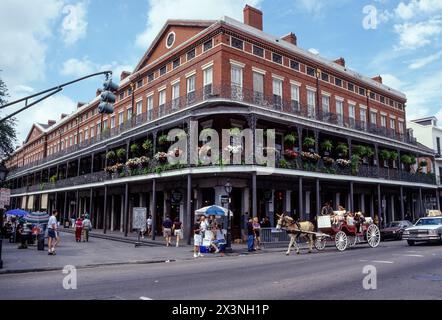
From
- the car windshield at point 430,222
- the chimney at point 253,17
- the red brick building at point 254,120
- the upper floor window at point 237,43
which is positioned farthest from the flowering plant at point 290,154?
the chimney at point 253,17

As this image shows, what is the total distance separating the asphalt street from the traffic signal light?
4606 millimetres

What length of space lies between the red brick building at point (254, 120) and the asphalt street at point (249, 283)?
9.80 meters

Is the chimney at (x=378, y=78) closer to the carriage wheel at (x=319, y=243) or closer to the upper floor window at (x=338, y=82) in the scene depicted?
the upper floor window at (x=338, y=82)

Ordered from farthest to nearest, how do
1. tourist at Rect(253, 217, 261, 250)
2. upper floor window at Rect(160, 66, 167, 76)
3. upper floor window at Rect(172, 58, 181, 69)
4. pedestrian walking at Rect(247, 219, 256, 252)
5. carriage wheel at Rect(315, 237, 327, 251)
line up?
upper floor window at Rect(160, 66, 167, 76) → upper floor window at Rect(172, 58, 181, 69) → tourist at Rect(253, 217, 261, 250) → pedestrian walking at Rect(247, 219, 256, 252) → carriage wheel at Rect(315, 237, 327, 251)

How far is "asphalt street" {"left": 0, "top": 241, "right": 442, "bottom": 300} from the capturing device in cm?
749

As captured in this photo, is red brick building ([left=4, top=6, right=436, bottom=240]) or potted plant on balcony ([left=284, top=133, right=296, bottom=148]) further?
potted plant on balcony ([left=284, top=133, right=296, bottom=148])

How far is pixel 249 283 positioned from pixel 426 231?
13817 mm

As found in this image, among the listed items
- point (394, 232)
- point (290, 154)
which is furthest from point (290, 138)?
point (394, 232)

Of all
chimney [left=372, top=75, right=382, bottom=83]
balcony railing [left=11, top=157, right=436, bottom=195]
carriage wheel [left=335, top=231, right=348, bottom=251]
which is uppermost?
chimney [left=372, top=75, right=382, bottom=83]

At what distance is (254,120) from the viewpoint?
2217cm

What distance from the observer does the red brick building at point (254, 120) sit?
2456 centimetres

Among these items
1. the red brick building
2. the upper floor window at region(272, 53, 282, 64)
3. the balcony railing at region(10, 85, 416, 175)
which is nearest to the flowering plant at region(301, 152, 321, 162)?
the red brick building

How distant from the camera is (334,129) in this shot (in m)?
27.5

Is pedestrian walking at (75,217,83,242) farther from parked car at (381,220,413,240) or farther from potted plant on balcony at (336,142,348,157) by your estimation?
parked car at (381,220,413,240)
